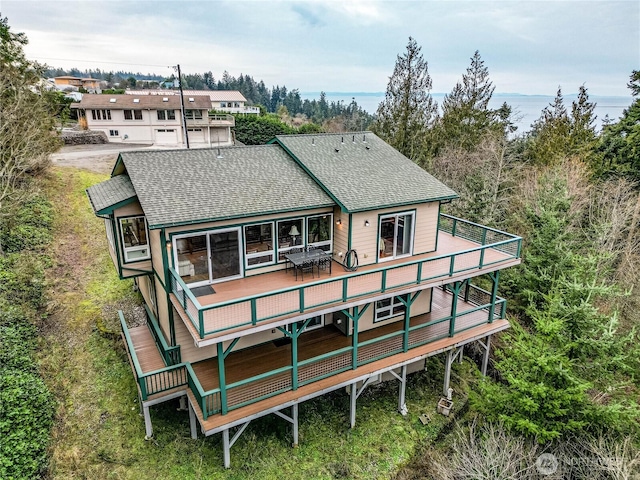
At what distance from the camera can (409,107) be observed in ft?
94.3

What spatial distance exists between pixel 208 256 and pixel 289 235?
268 cm

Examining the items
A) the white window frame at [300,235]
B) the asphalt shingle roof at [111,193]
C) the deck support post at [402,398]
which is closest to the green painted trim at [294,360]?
the white window frame at [300,235]

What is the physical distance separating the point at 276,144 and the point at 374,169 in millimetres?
4059

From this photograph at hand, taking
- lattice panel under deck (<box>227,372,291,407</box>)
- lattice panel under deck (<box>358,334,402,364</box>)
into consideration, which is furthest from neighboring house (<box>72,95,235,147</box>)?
lattice panel under deck (<box>227,372,291,407</box>)

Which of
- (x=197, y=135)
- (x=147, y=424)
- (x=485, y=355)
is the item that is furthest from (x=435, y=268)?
Answer: (x=197, y=135)

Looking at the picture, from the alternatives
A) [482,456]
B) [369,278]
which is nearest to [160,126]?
[369,278]

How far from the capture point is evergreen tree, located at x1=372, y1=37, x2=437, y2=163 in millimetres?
27875

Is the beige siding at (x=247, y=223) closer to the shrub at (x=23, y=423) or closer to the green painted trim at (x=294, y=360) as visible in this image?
A: the green painted trim at (x=294, y=360)

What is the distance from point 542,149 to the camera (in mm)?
26812

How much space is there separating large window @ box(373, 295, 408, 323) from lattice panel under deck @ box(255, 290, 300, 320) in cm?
441

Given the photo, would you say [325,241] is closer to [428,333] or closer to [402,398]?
[428,333]

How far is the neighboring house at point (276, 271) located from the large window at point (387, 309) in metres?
0.06

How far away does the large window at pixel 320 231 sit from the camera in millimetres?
13070

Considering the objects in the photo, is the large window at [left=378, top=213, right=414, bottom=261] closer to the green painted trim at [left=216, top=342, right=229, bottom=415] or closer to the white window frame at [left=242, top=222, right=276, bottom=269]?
the white window frame at [left=242, top=222, right=276, bottom=269]
